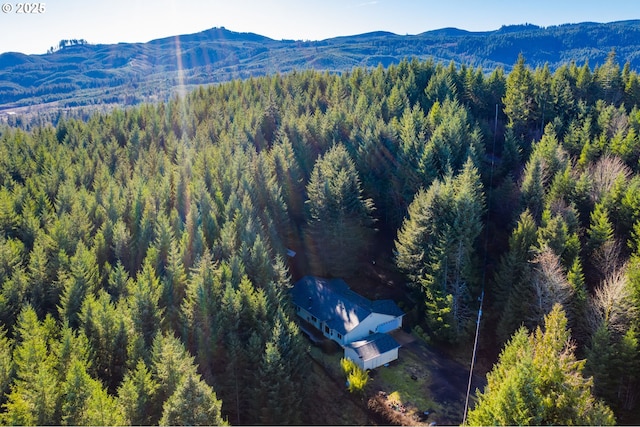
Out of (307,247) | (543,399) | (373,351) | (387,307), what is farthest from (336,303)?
(543,399)

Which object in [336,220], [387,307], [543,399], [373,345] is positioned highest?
[543,399]

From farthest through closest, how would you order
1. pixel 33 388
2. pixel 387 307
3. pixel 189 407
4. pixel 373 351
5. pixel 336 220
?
pixel 336 220, pixel 387 307, pixel 373 351, pixel 33 388, pixel 189 407

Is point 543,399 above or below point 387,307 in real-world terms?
→ above

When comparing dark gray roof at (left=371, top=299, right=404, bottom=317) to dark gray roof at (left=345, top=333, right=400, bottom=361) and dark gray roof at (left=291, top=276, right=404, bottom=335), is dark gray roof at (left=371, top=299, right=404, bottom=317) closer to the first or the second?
dark gray roof at (left=291, top=276, right=404, bottom=335)

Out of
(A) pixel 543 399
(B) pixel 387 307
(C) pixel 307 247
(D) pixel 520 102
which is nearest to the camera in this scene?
(A) pixel 543 399

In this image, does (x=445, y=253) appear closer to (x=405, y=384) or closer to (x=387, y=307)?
(x=387, y=307)

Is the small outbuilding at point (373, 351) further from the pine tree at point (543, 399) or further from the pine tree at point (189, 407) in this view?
the pine tree at point (189, 407)

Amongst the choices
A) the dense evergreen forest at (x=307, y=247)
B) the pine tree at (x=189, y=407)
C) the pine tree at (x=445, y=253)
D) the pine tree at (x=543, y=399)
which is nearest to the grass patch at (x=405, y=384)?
the pine tree at (x=445, y=253)

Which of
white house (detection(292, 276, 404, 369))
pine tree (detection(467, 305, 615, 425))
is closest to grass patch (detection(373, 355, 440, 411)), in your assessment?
white house (detection(292, 276, 404, 369))
